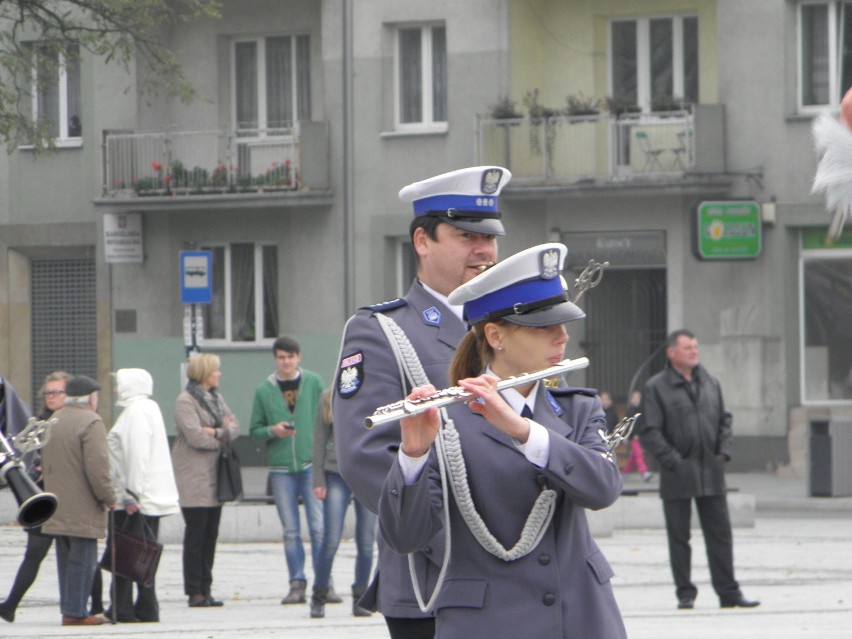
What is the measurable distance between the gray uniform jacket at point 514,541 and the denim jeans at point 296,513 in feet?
28.7

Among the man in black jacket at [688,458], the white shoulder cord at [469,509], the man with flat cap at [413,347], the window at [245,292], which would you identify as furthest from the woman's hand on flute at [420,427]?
the window at [245,292]

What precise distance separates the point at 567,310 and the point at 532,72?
25158 millimetres

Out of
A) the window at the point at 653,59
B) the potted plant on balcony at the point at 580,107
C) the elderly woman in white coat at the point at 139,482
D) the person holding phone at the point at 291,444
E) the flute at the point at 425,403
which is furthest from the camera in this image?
the window at the point at 653,59

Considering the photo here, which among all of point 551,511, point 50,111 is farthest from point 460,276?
point 50,111

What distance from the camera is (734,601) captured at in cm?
1229

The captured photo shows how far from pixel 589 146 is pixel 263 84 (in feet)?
19.8

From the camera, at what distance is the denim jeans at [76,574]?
1180cm

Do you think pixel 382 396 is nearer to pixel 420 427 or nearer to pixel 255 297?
pixel 420 427

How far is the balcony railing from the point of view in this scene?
2934 centimetres

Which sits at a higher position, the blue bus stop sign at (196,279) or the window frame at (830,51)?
the window frame at (830,51)

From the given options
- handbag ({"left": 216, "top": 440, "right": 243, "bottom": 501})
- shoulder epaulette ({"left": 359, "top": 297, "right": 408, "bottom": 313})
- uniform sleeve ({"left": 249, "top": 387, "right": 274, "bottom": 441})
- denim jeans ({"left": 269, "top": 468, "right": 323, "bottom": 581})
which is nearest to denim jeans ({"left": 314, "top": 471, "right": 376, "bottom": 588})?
denim jeans ({"left": 269, "top": 468, "right": 323, "bottom": 581})

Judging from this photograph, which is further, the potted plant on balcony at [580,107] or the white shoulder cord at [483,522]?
the potted plant on balcony at [580,107]

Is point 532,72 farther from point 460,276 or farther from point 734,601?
point 460,276

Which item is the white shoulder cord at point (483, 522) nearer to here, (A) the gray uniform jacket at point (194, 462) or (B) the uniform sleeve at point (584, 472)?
(B) the uniform sleeve at point (584, 472)
